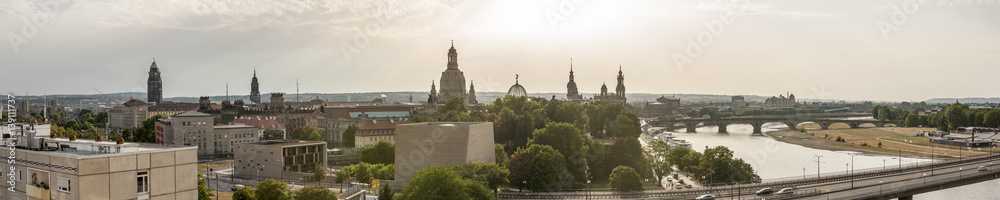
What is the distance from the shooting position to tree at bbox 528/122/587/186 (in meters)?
48.0

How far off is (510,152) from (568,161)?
361 inches

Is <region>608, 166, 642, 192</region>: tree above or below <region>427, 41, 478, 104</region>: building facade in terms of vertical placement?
below

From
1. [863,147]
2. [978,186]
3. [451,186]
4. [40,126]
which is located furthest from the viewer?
[863,147]

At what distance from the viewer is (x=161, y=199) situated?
17047 millimetres

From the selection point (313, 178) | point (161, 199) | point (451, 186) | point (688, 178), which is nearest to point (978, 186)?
point (688, 178)

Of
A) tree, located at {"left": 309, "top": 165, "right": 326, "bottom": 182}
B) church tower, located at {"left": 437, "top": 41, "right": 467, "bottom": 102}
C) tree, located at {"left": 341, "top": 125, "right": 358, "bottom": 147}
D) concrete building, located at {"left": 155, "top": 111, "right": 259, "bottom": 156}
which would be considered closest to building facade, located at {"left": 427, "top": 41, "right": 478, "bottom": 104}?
church tower, located at {"left": 437, "top": 41, "right": 467, "bottom": 102}

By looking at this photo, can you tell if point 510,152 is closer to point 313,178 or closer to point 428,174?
point 313,178

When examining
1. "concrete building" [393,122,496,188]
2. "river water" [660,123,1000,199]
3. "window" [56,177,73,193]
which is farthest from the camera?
"river water" [660,123,1000,199]

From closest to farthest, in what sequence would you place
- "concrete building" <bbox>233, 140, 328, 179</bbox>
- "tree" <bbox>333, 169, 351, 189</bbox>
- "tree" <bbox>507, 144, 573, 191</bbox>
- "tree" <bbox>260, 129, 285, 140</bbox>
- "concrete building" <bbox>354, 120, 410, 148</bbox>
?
"tree" <bbox>507, 144, 573, 191</bbox> < "tree" <bbox>333, 169, 351, 189</bbox> < "concrete building" <bbox>233, 140, 328, 179</bbox> < "concrete building" <bbox>354, 120, 410, 148</bbox> < "tree" <bbox>260, 129, 285, 140</bbox>

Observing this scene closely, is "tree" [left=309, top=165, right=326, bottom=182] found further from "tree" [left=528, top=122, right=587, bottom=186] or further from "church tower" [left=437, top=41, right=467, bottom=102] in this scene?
"church tower" [left=437, top=41, right=467, bottom=102]

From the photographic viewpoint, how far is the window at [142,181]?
650 inches

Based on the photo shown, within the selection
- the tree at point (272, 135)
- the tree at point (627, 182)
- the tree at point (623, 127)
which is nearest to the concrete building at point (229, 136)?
the tree at point (272, 135)

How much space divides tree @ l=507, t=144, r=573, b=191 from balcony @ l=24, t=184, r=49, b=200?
93.9ft

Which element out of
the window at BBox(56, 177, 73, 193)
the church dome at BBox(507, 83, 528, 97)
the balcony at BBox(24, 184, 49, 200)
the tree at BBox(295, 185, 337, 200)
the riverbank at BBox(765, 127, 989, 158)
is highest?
the church dome at BBox(507, 83, 528, 97)
